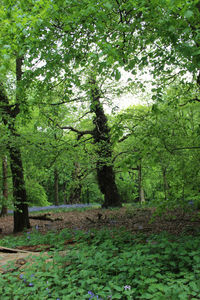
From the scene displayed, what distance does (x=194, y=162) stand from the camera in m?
4.55

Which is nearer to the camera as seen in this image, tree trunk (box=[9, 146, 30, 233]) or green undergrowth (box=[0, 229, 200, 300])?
green undergrowth (box=[0, 229, 200, 300])

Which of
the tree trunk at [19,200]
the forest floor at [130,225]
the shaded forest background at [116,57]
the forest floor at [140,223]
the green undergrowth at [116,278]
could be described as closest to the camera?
the green undergrowth at [116,278]

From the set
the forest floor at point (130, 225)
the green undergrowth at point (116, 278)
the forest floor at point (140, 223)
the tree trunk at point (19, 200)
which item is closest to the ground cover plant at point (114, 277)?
the green undergrowth at point (116, 278)

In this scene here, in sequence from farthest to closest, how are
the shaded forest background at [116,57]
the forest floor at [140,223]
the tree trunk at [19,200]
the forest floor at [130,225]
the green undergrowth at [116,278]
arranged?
the tree trunk at [19,200]
the forest floor at [140,223]
the forest floor at [130,225]
the shaded forest background at [116,57]
the green undergrowth at [116,278]

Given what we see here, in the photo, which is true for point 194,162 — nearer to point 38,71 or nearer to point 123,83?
point 38,71

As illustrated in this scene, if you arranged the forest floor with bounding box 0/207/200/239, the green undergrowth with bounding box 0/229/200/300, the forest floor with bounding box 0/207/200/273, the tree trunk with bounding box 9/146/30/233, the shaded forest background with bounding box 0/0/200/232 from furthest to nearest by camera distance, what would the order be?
the tree trunk with bounding box 9/146/30/233
the forest floor with bounding box 0/207/200/239
the forest floor with bounding box 0/207/200/273
the shaded forest background with bounding box 0/0/200/232
the green undergrowth with bounding box 0/229/200/300

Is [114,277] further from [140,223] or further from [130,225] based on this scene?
[140,223]

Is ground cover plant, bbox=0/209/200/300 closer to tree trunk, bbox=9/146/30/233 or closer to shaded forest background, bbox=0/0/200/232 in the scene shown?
shaded forest background, bbox=0/0/200/232

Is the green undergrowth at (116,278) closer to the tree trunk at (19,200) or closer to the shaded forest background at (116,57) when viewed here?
the shaded forest background at (116,57)

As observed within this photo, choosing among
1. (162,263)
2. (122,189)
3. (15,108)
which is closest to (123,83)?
(15,108)

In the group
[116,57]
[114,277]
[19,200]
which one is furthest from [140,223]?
[116,57]

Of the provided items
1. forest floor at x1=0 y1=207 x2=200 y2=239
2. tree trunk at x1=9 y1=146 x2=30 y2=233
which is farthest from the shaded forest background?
forest floor at x1=0 y1=207 x2=200 y2=239

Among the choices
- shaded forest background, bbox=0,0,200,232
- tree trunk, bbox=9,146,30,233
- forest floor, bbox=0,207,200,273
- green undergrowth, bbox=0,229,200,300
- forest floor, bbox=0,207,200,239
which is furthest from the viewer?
tree trunk, bbox=9,146,30,233

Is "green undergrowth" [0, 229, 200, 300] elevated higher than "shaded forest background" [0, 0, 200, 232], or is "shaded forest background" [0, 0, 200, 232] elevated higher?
"shaded forest background" [0, 0, 200, 232]
